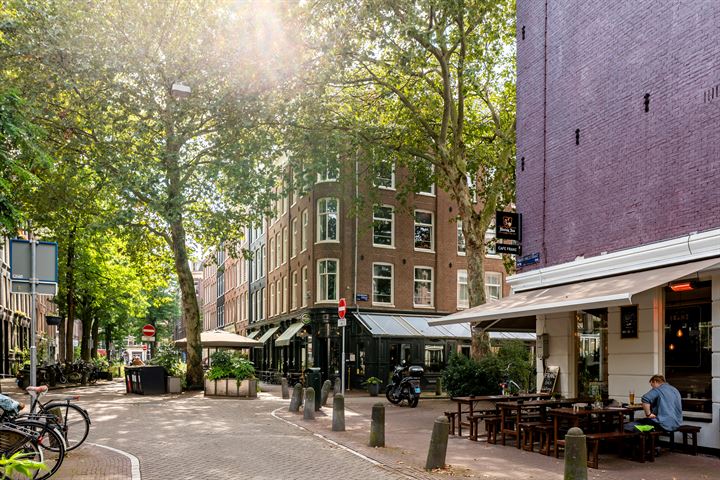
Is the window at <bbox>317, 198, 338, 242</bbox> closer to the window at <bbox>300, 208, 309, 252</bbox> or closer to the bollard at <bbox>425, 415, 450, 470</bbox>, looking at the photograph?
the window at <bbox>300, 208, 309, 252</bbox>

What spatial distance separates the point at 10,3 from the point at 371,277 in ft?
65.8

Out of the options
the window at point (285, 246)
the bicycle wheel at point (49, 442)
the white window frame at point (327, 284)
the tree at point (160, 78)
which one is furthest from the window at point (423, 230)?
the bicycle wheel at point (49, 442)

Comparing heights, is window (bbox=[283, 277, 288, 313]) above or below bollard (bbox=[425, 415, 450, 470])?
above

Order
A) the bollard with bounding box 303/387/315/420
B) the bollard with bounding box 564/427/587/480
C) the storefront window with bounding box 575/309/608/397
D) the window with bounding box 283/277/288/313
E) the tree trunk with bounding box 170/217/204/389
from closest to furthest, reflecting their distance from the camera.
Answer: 1. the bollard with bounding box 564/427/587/480
2. the storefront window with bounding box 575/309/608/397
3. the bollard with bounding box 303/387/315/420
4. the tree trunk with bounding box 170/217/204/389
5. the window with bounding box 283/277/288/313

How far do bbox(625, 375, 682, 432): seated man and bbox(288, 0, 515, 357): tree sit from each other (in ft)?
39.8

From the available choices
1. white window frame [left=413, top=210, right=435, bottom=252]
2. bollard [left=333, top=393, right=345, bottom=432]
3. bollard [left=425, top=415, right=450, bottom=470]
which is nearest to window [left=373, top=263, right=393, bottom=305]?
white window frame [left=413, top=210, right=435, bottom=252]

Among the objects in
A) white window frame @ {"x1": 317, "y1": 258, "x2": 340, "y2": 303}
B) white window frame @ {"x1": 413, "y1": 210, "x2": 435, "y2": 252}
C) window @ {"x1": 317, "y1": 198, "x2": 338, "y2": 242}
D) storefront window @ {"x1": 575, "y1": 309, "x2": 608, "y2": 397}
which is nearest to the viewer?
storefront window @ {"x1": 575, "y1": 309, "x2": 608, "y2": 397}

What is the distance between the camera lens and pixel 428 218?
123 feet

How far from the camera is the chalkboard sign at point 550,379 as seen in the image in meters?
16.1

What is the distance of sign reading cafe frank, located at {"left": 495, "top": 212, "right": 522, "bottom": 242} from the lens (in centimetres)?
1767

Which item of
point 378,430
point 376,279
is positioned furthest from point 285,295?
point 378,430

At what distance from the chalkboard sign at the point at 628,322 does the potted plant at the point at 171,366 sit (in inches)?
704

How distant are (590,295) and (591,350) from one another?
13.6 ft

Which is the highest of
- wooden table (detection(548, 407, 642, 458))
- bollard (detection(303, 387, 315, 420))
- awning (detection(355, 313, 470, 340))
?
wooden table (detection(548, 407, 642, 458))
